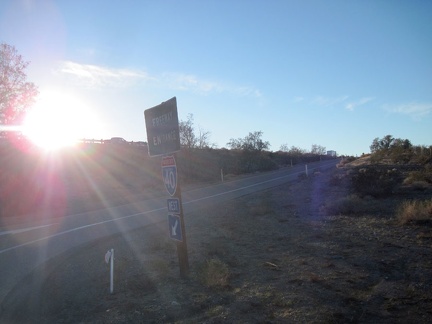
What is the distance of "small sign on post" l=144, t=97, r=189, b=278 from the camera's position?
7.41 m

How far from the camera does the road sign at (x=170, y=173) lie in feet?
24.6

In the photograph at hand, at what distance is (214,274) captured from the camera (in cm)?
691

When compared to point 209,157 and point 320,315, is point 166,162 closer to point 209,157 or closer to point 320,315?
point 320,315

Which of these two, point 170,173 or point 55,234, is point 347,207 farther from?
point 55,234

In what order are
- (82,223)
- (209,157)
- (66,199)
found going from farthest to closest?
(209,157), (66,199), (82,223)

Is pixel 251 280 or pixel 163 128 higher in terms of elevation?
pixel 163 128

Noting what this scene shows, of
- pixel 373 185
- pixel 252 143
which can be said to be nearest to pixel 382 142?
pixel 252 143

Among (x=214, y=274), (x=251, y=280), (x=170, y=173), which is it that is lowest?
(x=251, y=280)

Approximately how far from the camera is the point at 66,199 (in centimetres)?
2450

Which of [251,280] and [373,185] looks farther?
[373,185]

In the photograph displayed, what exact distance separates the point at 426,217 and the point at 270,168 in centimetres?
5413

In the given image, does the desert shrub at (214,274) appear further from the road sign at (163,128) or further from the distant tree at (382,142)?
the distant tree at (382,142)

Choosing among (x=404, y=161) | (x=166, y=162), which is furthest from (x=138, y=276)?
(x=404, y=161)

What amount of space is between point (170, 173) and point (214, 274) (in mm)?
2043
